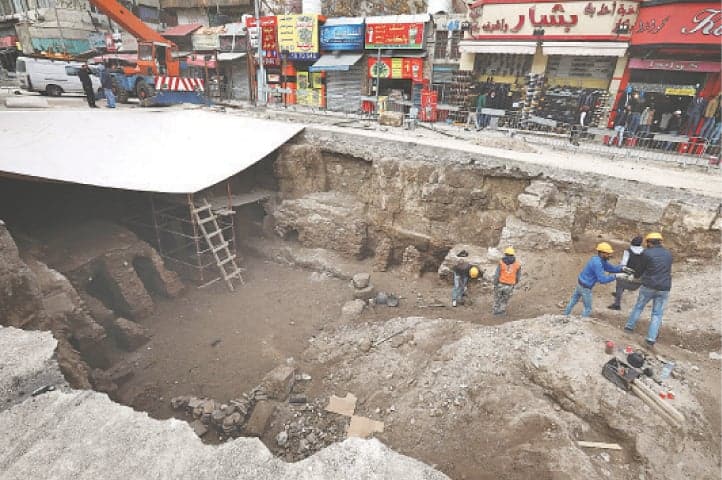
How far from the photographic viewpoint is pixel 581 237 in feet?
26.9

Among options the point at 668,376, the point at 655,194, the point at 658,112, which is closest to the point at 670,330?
the point at 668,376

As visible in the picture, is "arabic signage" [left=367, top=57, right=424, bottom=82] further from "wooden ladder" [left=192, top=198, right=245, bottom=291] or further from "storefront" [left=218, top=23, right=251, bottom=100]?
"wooden ladder" [left=192, top=198, right=245, bottom=291]

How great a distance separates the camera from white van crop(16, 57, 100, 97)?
15930 mm

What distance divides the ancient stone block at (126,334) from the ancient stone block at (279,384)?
3287 mm

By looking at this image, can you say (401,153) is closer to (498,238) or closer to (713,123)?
(498,238)

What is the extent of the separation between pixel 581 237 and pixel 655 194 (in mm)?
1520

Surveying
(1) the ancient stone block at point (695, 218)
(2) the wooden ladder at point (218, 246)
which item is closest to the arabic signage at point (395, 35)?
(2) the wooden ladder at point (218, 246)

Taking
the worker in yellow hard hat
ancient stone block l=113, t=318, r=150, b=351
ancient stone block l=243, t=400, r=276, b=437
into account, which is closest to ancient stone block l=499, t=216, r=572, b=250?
the worker in yellow hard hat

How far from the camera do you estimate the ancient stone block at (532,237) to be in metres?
8.05

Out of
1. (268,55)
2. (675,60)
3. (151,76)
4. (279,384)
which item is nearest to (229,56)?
(268,55)

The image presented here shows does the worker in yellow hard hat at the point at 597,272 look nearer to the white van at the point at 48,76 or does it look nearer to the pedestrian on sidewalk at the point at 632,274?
the pedestrian on sidewalk at the point at 632,274

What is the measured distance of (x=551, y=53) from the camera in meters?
13.7

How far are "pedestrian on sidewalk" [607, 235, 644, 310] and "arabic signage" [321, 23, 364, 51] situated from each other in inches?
637

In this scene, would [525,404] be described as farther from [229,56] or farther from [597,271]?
[229,56]
